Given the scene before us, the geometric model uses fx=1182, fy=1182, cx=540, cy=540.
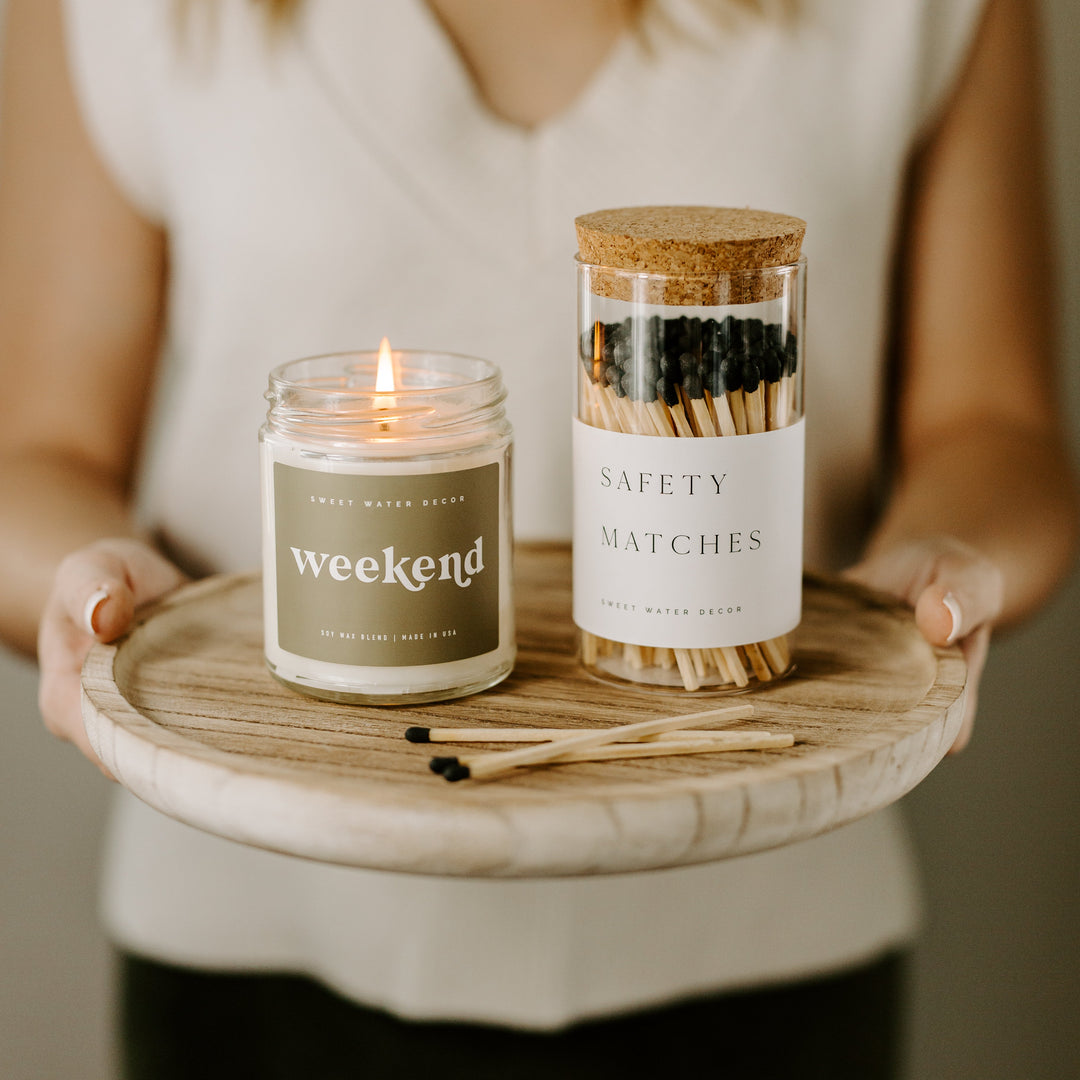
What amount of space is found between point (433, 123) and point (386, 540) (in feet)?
1.47

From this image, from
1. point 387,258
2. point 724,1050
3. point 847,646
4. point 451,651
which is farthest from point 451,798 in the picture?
point 724,1050

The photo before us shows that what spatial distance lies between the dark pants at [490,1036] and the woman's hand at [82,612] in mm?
397

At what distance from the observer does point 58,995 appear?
4.02 ft

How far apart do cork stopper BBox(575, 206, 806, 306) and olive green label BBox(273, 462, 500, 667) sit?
0.10 m

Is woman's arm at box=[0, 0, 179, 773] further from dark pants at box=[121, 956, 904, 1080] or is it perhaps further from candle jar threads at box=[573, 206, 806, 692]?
candle jar threads at box=[573, 206, 806, 692]

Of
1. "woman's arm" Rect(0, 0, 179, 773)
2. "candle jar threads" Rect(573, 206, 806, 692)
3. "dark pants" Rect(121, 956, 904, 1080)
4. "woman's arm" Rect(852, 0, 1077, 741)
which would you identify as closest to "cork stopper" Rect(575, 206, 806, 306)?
"candle jar threads" Rect(573, 206, 806, 692)

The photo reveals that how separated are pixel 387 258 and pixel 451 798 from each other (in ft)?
1.73

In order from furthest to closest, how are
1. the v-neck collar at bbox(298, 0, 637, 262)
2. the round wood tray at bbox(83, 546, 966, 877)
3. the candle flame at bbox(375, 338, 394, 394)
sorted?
the v-neck collar at bbox(298, 0, 637, 262), the candle flame at bbox(375, 338, 394, 394), the round wood tray at bbox(83, 546, 966, 877)

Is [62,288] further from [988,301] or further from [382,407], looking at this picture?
[988,301]

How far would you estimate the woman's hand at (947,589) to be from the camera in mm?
539

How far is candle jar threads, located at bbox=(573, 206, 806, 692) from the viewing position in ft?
1.55

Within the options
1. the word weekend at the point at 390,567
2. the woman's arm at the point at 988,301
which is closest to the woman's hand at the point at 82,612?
the word weekend at the point at 390,567

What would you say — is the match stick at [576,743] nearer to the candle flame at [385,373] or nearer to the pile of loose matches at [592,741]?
the pile of loose matches at [592,741]

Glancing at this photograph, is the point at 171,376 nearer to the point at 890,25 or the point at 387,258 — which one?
the point at 387,258
